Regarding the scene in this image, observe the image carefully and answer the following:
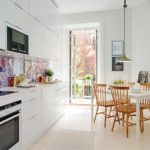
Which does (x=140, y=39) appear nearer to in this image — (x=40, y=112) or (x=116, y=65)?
(x=116, y=65)

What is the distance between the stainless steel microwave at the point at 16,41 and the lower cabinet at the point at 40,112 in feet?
2.32

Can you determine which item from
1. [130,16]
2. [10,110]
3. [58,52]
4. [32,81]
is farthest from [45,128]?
[130,16]

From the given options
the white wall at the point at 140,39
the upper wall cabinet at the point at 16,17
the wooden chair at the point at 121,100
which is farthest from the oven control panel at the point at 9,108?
the white wall at the point at 140,39

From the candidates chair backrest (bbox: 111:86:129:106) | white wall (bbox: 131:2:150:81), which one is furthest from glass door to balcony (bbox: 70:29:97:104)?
chair backrest (bbox: 111:86:129:106)

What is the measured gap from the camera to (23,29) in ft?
9.83

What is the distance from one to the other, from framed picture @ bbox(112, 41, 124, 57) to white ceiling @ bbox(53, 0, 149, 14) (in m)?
0.97

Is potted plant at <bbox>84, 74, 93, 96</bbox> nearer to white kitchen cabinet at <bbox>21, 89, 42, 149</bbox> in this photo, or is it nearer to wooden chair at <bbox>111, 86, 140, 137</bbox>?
wooden chair at <bbox>111, 86, 140, 137</bbox>

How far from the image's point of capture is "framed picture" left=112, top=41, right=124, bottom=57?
5.33m

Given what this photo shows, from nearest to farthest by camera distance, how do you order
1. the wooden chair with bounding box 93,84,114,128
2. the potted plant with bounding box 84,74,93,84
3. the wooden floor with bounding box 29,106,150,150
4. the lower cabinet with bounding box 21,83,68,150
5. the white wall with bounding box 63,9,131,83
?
the lower cabinet with bounding box 21,83,68,150
the wooden floor with bounding box 29,106,150,150
the wooden chair with bounding box 93,84,114,128
the white wall with bounding box 63,9,131,83
the potted plant with bounding box 84,74,93,84

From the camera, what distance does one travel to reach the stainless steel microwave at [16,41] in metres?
2.59

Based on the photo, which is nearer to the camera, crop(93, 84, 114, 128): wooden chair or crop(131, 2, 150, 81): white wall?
crop(93, 84, 114, 128): wooden chair

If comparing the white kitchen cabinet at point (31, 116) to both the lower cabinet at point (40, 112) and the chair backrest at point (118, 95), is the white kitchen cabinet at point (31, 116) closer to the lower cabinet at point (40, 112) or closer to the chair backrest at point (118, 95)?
the lower cabinet at point (40, 112)

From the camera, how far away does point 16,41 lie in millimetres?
2773

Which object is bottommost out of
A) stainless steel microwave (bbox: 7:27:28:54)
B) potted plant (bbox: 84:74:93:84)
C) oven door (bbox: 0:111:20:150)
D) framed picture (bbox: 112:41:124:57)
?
oven door (bbox: 0:111:20:150)
